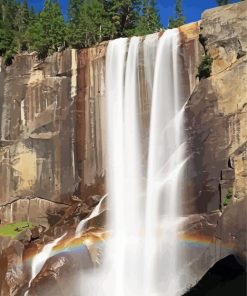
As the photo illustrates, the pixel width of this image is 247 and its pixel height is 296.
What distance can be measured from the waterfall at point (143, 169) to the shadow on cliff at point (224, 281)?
1593 mm

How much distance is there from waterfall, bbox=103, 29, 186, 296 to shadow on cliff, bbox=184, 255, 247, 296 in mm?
1593

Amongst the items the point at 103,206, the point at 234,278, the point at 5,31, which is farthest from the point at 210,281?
the point at 5,31

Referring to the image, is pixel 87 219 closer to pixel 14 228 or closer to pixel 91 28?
pixel 14 228

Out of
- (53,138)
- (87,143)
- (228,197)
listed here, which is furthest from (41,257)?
(228,197)

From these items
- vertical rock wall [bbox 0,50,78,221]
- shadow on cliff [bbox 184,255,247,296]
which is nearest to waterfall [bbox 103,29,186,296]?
shadow on cliff [bbox 184,255,247,296]

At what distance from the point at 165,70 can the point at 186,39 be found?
2.22 meters

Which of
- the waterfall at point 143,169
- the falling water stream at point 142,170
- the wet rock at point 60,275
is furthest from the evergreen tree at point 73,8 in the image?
the wet rock at point 60,275

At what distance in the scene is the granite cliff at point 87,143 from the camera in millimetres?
24250

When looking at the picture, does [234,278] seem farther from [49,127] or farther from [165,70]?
[49,127]

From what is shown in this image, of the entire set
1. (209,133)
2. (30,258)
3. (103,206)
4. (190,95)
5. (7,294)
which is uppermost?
(190,95)

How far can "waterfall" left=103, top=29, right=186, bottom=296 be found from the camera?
24625 mm

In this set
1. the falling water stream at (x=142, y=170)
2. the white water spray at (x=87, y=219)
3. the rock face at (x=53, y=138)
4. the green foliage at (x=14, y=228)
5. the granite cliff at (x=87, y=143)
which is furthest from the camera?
the rock face at (x=53, y=138)

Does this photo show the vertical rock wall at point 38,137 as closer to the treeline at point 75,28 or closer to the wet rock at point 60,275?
the treeline at point 75,28

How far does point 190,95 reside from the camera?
27844 mm
